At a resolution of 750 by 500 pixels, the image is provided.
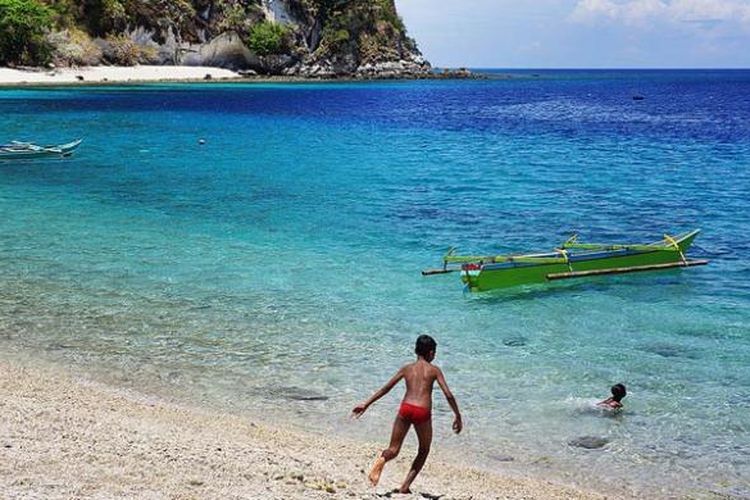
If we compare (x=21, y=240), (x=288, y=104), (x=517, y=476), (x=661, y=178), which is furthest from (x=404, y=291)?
(x=288, y=104)

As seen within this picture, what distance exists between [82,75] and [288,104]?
4680 centimetres

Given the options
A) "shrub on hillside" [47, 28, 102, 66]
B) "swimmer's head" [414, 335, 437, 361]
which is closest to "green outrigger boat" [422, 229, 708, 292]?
"swimmer's head" [414, 335, 437, 361]

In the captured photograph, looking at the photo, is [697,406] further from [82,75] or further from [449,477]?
[82,75]

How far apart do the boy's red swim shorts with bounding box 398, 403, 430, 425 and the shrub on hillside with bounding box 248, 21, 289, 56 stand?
163 m

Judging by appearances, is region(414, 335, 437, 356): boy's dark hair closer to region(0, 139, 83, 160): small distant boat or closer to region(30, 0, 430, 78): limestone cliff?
region(0, 139, 83, 160): small distant boat

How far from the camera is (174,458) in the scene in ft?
34.0

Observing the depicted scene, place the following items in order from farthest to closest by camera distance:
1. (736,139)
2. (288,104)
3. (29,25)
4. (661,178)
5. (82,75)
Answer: (82,75) < (29,25) < (288,104) < (736,139) < (661,178)

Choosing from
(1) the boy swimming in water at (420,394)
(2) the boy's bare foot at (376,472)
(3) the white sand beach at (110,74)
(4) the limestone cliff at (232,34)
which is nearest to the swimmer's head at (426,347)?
(1) the boy swimming in water at (420,394)

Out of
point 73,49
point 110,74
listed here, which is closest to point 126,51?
point 110,74

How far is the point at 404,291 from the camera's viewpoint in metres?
21.0

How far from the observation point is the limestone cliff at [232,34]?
13725cm

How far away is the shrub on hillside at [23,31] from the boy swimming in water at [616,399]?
4693 inches

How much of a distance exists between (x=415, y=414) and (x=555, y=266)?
13.2 meters

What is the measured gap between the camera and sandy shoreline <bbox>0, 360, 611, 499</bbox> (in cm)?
934
